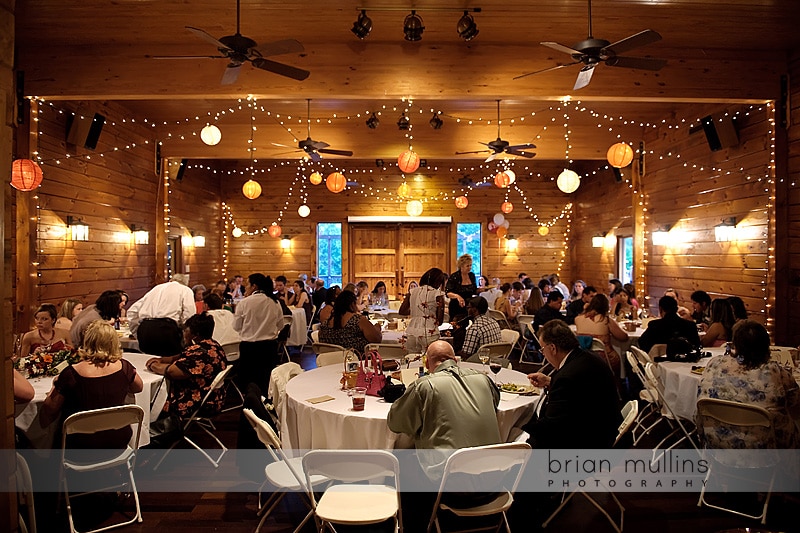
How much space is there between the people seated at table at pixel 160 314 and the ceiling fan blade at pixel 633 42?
14.8 ft

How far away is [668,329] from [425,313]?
2.44m

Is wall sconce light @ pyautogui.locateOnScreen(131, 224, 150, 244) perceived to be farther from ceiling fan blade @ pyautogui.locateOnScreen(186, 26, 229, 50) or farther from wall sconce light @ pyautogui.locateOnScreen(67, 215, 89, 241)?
ceiling fan blade @ pyautogui.locateOnScreen(186, 26, 229, 50)

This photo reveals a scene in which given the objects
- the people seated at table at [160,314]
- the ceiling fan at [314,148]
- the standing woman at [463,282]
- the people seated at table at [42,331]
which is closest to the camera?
the people seated at table at [42,331]

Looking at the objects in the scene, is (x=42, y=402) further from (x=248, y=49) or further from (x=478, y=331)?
(x=478, y=331)

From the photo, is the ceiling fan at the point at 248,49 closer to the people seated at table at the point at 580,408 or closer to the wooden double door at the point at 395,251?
the people seated at table at the point at 580,408

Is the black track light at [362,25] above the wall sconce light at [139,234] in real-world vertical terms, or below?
above

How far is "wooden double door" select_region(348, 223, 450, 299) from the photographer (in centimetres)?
1434

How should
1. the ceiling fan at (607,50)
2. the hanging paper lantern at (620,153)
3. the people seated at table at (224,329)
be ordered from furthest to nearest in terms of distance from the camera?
the hanging paper lantern at (620,153)
the people seated at table at (224,329)
the ceiling fan at (607,50)

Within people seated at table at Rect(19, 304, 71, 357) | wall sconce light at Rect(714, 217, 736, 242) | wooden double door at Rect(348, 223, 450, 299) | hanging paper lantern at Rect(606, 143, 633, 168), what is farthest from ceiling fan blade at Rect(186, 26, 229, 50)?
wooden double door at Rect(348, 223, 450, 299)

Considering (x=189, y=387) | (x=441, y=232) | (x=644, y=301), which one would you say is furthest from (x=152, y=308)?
(x=441, y=232)

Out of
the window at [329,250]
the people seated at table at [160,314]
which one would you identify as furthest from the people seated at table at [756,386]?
the window at [329,250]

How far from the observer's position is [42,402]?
11.3 feet

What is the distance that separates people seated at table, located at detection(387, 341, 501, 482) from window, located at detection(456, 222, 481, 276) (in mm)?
11669

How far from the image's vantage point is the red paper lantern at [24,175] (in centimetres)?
542
